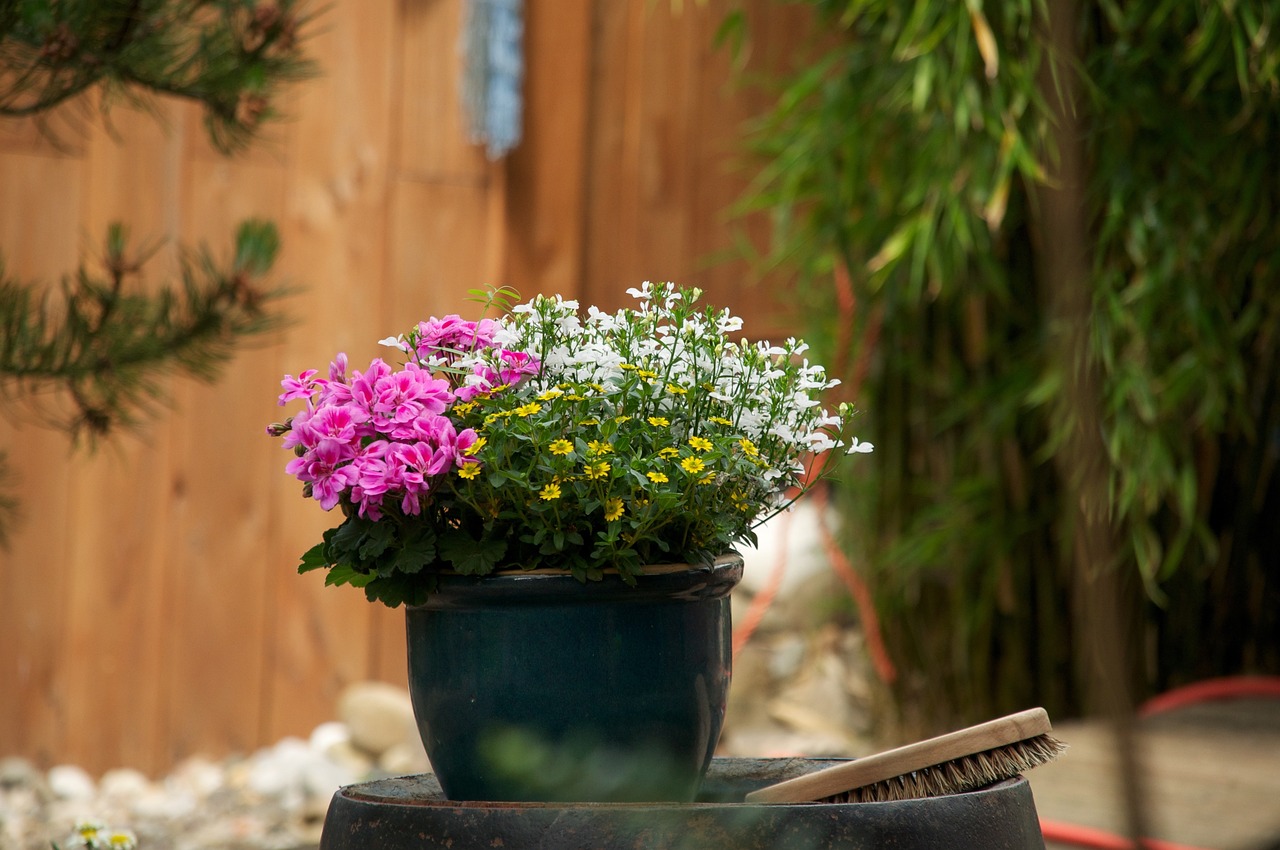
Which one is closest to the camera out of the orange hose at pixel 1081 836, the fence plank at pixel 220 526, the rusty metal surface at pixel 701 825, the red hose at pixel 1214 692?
the rusty metal surface at pixel 701 825

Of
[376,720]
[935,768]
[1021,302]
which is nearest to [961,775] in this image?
[935,768]

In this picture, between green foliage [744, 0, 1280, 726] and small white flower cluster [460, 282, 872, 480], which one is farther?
green foliage [744, 0, 1280, 726]

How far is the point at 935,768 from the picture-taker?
0.78 metres

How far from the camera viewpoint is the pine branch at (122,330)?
1401 mm

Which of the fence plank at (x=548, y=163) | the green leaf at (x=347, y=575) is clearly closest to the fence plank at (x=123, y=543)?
the fence plank at (x=548, y=163)

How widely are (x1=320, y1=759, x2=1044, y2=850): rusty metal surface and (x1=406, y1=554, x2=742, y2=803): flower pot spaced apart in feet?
0.11

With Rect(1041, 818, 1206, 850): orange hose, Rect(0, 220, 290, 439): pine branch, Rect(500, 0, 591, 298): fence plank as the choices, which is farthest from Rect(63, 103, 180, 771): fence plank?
Rect(1041, 818, 1206, 850): orange hose

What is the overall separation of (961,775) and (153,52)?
1.04m

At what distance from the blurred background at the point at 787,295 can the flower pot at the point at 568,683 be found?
1004 mm

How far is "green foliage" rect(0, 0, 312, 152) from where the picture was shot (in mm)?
1206

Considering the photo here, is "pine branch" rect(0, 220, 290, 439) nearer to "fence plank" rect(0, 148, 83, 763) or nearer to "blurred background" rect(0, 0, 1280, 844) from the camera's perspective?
"blurred background" rect(0, 0, 1280, 844)

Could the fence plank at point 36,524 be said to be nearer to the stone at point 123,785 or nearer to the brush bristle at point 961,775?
the stone at point 123,785

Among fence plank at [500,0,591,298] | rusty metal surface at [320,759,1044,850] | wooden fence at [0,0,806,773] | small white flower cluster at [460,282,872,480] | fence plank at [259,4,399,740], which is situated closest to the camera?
rusty metal surface at [320,759,1044,850]

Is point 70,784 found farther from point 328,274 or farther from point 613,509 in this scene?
point 613,509
